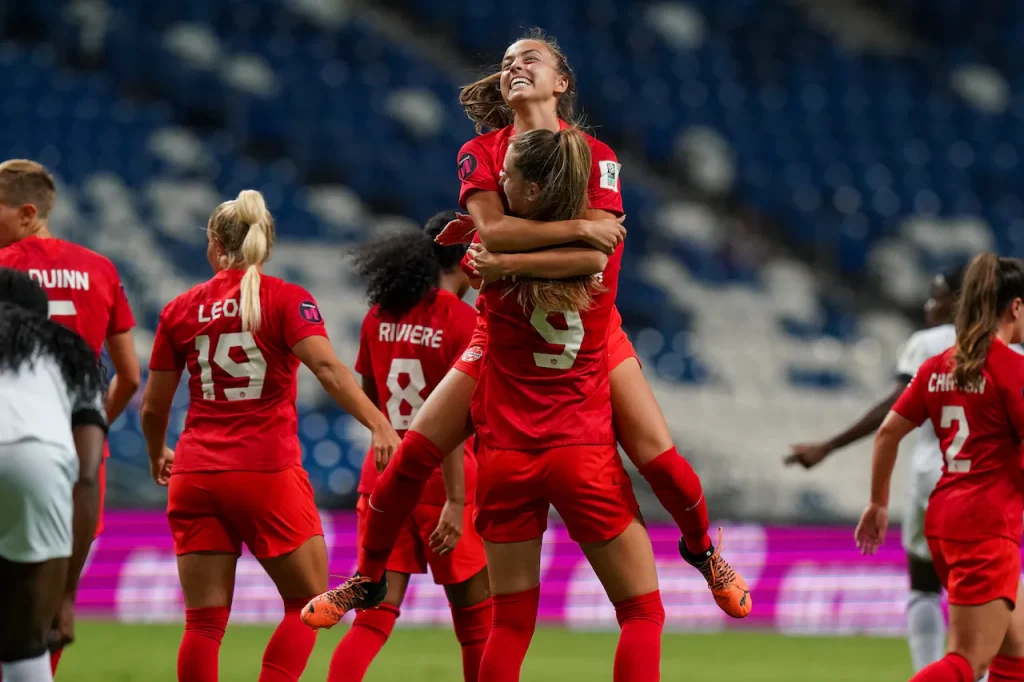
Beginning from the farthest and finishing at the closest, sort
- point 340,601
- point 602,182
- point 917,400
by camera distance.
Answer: point 917,400
point 340,601
point 602,182

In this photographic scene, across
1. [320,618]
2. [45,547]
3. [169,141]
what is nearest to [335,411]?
[169,141]

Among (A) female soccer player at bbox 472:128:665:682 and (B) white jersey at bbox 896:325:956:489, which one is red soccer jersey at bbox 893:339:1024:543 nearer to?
(A) female soccer player at bbox 472:128:665:682

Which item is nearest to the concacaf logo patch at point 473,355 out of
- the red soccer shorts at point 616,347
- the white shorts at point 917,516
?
the red soccer shorts at point 616,347

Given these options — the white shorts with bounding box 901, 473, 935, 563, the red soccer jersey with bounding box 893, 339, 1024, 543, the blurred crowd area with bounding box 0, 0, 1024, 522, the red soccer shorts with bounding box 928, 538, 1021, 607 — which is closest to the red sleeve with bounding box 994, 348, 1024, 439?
the red soccer jersey with bounding box 893, 339, 1024, 543

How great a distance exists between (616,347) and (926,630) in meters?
3.01

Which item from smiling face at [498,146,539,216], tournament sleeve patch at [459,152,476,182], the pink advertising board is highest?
tournament sleeve patch at [459,152,476,182]

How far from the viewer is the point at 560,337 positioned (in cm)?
443

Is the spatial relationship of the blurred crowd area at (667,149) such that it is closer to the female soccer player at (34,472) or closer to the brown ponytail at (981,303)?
the brown ponytail at (981,303)

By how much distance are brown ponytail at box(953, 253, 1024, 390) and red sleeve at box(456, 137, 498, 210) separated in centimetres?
196

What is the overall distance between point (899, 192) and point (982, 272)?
12.1 metres

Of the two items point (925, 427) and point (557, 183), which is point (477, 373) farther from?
point (925, 427)

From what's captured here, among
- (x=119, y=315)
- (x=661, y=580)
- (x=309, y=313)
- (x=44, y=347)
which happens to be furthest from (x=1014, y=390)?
(x=661, y=580)

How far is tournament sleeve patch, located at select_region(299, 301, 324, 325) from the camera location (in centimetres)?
538

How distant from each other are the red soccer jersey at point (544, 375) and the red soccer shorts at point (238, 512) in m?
1.21
